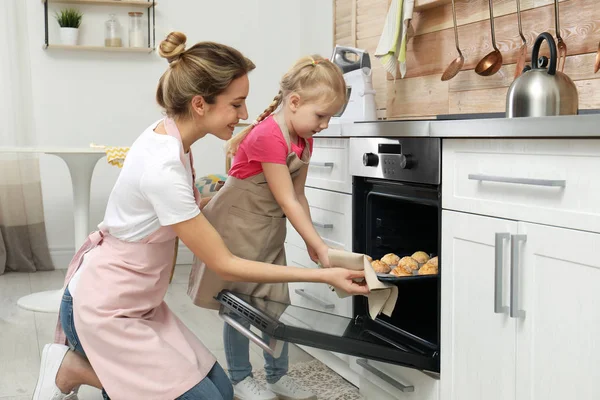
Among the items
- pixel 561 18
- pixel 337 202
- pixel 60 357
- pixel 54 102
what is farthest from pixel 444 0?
pixel 54 102

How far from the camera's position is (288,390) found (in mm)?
2395

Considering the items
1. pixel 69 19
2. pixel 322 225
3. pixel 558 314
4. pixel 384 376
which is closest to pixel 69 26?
pixel 69 19

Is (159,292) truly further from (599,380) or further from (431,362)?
(599,380)

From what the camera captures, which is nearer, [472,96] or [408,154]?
[408,154]

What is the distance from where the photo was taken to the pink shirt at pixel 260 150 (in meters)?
2.11

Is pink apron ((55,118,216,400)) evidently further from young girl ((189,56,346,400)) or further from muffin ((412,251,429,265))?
muffin ((412,251,429,265))

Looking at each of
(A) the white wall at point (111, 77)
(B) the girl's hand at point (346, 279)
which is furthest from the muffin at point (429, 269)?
(A) the white wall at point (111, 77)

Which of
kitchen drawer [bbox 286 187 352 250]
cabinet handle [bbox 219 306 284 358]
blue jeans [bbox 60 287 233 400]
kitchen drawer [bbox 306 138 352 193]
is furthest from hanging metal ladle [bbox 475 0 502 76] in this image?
blue jeans [bbox 60 287 233 400]

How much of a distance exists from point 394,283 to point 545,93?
23.6 inches

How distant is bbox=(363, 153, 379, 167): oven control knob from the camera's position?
215 cm

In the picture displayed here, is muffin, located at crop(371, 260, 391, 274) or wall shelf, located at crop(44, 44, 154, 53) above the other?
wall shelf, located at crop(44, 44, 154, 53)

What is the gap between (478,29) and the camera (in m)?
2.69

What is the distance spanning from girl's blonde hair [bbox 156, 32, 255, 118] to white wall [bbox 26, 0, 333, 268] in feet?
8.68

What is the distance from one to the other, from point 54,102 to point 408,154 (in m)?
3.23
